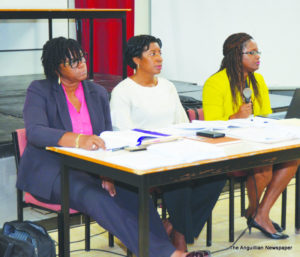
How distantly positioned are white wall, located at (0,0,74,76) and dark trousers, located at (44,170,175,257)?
4.82 metres

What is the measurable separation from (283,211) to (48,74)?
1435 mm

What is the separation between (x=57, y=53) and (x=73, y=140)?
0.52 m

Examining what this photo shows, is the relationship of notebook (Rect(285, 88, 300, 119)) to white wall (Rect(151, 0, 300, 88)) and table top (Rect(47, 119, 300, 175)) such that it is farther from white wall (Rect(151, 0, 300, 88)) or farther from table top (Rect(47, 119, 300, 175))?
white wall (Rect(151, 0, 300, 88))

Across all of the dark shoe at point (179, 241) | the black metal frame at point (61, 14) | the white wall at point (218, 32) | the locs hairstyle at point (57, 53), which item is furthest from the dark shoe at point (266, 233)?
the white wall at point (218, 32)

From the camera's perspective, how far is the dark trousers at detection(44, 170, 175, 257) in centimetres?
226

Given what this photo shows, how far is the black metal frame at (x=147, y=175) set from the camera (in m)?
2.06

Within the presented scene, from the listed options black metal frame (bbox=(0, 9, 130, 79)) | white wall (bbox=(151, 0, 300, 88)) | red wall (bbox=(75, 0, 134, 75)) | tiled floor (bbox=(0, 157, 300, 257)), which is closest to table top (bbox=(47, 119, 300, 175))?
tiled floor (bbox=(0, 157, 300, 257))

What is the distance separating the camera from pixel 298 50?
17.5 ft

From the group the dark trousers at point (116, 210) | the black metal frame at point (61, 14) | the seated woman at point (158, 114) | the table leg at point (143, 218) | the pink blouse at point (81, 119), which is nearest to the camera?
the table leg at point (143, 218)

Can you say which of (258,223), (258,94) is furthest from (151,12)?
(258,223)

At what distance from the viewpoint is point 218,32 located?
593 cm

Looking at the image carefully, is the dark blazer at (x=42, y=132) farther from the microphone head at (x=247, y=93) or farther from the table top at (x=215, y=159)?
the microphone head at (x=247, y=93)

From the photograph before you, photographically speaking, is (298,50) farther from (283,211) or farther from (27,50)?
(27,50)

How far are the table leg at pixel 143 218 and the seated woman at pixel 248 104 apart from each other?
1.08 meters
